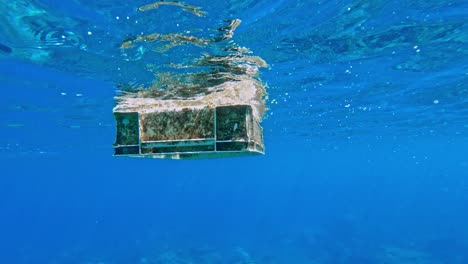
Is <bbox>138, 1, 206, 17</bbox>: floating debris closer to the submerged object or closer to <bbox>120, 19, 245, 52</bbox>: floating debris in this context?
<bbox>120, 19, 245, 52</bbox>: floating debris

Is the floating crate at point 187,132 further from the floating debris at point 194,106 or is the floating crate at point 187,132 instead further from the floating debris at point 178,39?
the floating debris at point 178,39

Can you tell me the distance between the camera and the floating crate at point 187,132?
6355 mm

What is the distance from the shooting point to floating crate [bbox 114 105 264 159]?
636 cm

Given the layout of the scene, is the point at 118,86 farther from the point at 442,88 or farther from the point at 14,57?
the point at 442,88

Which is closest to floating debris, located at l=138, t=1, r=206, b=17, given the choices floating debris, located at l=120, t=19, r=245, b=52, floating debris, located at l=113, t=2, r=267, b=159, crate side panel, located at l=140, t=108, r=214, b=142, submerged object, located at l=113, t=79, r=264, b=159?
floating debris, located at l=113, t=2, r=267, b=159

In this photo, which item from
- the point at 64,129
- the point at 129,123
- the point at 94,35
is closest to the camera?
the point at 129,123

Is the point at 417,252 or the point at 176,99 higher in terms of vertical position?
the point at 176,99

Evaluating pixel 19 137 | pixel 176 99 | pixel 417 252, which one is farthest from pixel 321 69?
pixel 19 137

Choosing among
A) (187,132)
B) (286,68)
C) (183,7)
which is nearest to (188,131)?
(187,132)

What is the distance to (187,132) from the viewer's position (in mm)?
6562

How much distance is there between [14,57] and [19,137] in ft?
73.2

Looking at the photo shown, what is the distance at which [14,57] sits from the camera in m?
10.3

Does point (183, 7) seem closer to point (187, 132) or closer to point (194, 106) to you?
point (194, 106)

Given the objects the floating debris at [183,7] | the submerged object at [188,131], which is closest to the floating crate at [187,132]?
the submerged object at [188,131]
